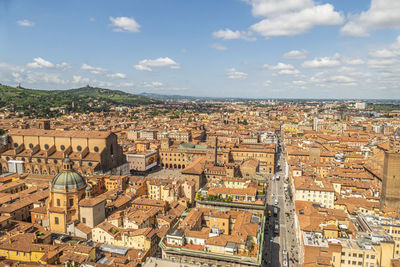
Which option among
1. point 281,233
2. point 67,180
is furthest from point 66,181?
point 281,233

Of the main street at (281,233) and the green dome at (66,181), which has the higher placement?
the green dome at (66,181)

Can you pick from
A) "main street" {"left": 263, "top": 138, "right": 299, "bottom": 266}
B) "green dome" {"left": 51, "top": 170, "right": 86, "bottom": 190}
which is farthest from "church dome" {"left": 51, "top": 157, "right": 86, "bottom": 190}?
"main street" {"left": 263, "top": 138, "right": 299, "bottom": 266}

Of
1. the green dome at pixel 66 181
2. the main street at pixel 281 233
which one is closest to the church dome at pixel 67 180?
the green dome at pixel 66 181

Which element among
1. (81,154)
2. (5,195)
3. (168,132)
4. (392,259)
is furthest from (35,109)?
(392,259)

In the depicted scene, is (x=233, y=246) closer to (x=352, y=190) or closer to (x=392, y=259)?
(x=392, y=259)

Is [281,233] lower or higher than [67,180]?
lower

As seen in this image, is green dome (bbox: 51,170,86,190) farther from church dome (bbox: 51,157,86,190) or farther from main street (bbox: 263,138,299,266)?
main street (bbox: 263,138,299,266)

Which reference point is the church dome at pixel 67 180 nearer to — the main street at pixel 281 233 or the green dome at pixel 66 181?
the green dome at pixel 66 181

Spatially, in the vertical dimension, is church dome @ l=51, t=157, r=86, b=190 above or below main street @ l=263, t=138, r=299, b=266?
above

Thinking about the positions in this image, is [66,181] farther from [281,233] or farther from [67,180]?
[281,233]
